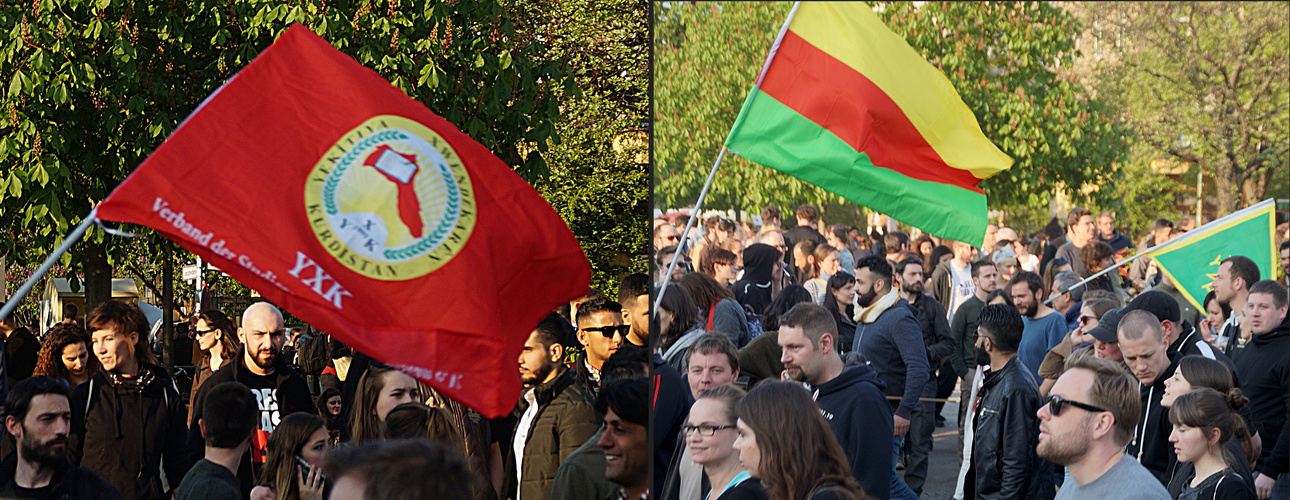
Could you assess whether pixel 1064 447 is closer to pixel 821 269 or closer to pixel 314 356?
pixel 314 356

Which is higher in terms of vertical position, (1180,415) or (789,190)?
(789,190)

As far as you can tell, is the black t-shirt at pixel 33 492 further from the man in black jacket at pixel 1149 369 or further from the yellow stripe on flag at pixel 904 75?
the man in black jacket at pixel 1149 369

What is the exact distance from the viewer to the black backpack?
5.89 m

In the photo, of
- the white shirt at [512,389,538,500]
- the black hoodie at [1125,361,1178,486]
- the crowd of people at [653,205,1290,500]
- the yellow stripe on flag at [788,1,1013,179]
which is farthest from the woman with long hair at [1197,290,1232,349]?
the white shirt at [512,389,538,500]

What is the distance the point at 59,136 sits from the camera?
564 cm

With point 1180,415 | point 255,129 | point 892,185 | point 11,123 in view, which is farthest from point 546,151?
point 1180,415

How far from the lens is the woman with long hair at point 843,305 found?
749 centimetres

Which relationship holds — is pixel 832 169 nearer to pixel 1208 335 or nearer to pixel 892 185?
pixel 892 185

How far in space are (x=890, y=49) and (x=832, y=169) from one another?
58 cm

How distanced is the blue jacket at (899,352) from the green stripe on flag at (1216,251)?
5.18ft

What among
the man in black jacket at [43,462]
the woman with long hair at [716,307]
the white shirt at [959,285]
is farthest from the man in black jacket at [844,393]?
the white shirt at [959,285]

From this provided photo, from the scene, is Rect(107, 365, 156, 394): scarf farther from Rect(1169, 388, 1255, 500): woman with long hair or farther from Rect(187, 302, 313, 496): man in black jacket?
Rect(1169, 388, 1255, 500): woman with long hair

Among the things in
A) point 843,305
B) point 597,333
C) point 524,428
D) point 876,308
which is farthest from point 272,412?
point 843,305

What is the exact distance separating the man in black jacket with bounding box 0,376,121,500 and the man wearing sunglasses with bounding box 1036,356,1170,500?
3.22 meters
